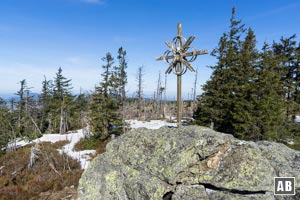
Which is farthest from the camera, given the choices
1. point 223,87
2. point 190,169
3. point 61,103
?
point 61,103

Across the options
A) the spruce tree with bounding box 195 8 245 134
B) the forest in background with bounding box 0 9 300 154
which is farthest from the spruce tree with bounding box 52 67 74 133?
the spruce tree with bounding box 195 8 245 134

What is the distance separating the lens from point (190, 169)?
172 inches

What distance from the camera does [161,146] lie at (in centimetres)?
487

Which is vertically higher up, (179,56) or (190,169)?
(179,56)

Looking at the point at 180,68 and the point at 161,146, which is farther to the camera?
the point at 180,68

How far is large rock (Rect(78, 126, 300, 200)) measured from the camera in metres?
3.99

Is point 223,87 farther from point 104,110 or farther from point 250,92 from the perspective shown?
point 104,110

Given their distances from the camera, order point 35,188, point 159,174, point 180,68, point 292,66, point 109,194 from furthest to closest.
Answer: point 292,66, point 35,188, point 180,68, point 109,194, point 159,174

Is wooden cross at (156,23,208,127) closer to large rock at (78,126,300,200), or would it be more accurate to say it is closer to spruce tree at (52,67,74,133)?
large rock at (78,126,300,200)

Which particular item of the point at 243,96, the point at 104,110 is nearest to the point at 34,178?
the point at 104,110

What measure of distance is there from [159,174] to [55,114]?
3399 cm

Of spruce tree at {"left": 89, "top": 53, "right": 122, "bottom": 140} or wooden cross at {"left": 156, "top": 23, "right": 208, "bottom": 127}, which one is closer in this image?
Result: wooden cross at {"left": 156, "top": 23, "right": 208, "bottom": 127}

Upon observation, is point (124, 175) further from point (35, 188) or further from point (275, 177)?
point (35, 188)

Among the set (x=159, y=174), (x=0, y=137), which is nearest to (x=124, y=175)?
(x=159, y=174)
